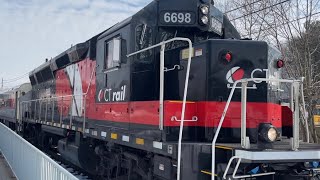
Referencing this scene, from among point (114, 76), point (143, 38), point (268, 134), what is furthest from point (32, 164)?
point (268, 134)

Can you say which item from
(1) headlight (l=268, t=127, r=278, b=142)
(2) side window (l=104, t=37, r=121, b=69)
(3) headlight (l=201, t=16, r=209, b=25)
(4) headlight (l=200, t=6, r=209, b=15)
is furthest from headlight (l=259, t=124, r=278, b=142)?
(2) side window (l=104, t=37, r=121, b=69)

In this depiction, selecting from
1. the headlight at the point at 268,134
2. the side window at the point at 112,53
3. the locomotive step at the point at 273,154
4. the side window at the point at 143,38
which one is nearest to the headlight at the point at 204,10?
the side window at the point at 143,38

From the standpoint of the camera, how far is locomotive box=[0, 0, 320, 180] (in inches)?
210

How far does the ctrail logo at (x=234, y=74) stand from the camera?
6188 mm

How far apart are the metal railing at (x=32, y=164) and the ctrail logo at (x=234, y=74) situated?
9.49 ft

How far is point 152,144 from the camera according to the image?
20.3ft

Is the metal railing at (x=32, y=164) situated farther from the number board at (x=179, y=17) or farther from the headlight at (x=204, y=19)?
the headlight at (x=204, y=19)

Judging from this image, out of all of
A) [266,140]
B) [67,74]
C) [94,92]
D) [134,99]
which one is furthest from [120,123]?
[67,74]

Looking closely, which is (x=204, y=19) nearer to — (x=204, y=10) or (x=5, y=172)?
(x=204, y=10)

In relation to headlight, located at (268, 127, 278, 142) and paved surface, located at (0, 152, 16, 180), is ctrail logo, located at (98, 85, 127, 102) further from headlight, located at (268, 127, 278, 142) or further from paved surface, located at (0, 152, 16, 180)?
paved surface, located at (0, 152, 16, 180)

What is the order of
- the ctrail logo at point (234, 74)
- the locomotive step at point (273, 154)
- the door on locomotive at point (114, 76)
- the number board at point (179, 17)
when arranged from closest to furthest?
the locomotive step at point (273, 154) < the ctrail logo at point (234, 74) < the number board at point (179, 17) < the door on locomotive at point (114, 76)

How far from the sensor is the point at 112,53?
7.81 m

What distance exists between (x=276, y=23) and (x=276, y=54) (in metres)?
13.9

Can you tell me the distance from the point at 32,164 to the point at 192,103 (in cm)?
371
